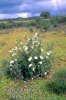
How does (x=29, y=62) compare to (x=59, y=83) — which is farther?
(x=29, y=62)

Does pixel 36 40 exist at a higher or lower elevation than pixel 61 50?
higher

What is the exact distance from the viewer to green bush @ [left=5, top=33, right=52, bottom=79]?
45.5 ft

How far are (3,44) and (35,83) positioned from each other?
11.0 m

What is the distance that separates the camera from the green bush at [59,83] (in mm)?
12586

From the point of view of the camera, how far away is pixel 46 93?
12625mm

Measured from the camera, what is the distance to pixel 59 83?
496 inches

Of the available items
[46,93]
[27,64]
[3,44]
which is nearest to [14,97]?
[46,93]

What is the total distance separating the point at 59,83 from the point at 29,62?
1.85 meters

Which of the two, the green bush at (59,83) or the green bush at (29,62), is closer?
the green bush at (59,83)

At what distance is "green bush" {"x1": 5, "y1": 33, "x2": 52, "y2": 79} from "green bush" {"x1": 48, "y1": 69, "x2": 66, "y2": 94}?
1.17 meters

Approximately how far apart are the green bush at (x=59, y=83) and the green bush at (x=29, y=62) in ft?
3.84

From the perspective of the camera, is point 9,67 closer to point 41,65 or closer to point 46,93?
point 41,65

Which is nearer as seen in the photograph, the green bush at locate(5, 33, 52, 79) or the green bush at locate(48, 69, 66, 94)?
the green bush at locate(48, 69, 66, 94)

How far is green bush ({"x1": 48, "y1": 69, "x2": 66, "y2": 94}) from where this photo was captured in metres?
12.6
